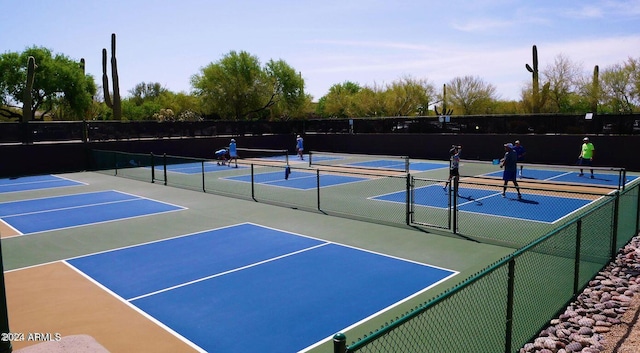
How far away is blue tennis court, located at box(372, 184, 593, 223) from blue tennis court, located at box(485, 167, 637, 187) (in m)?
5.00

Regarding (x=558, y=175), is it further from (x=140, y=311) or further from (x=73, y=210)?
(x=140, y=311)

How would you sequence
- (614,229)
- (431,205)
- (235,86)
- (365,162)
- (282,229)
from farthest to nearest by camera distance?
(235,86) → (365,162) → (431,205) → (282,229) → (614,229)

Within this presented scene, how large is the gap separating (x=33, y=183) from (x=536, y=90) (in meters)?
46.4

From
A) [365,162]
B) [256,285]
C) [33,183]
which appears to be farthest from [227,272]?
[365,162]

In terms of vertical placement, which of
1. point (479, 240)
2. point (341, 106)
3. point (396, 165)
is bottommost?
point (479, 240)

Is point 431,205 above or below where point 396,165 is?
below

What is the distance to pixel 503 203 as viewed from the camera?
17.2m

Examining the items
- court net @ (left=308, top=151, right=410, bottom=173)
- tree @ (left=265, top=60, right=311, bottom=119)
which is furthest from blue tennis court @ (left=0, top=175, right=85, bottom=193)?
tree @ (left=265, top=60, right=311, bottom=119)

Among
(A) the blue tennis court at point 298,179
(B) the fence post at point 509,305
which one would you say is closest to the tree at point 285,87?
(A) the blue tennis court at point 298,179

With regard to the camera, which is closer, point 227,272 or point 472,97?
point 227,272

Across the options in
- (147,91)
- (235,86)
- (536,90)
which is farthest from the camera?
(147,91)

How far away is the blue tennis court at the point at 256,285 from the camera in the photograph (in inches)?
288

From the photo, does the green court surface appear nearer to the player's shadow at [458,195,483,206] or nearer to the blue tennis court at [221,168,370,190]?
the player's shadow at [458,195,483,206]

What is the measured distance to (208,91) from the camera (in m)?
59.6
